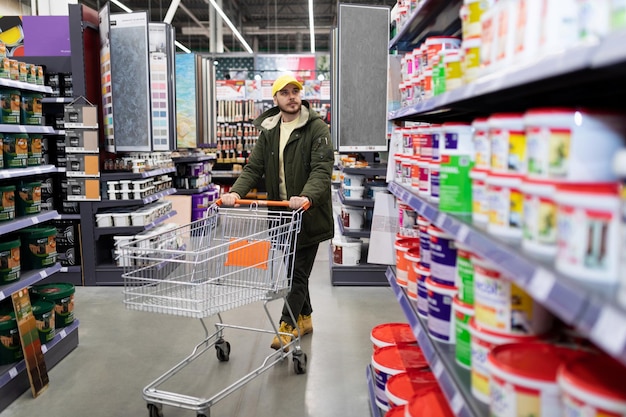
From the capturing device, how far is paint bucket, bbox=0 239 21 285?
3.52 metres

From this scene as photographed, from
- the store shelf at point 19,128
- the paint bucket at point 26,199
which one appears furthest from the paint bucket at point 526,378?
the paint bucket at point 26,199

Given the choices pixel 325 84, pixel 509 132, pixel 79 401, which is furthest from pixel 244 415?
pixel 325 84

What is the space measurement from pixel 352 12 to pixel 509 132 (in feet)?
13.7

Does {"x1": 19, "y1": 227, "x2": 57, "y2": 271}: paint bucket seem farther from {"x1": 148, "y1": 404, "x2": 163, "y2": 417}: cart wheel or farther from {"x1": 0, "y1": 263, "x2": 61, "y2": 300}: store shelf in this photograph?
{"x1": 148, "y1": 404, "x2": 163, "y2": 417}: cart wheel

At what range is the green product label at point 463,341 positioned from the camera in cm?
174

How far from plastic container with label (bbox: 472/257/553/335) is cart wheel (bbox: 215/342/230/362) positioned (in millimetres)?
2596

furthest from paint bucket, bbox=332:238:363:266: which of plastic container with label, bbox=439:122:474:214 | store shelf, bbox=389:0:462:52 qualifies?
plastic container with label, bbox=439:122:474:214

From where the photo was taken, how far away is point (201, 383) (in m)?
3.53

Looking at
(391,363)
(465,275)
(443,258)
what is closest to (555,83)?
(465,275)

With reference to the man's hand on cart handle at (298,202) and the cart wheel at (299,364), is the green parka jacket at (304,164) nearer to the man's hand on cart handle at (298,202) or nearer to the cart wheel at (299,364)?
the man's hand on cart handle at (298,202)

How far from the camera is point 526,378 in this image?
1226 millimetres

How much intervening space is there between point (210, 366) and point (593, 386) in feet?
10.3

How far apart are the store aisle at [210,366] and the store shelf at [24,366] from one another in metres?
0.05

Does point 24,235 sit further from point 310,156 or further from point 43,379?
point 310,156
